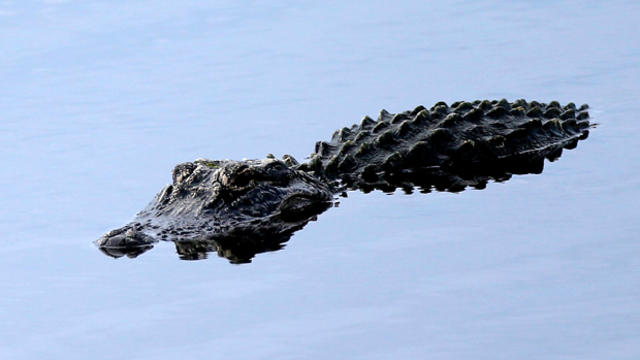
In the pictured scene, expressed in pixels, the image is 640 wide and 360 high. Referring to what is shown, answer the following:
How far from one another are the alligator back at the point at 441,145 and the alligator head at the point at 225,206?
2.85 ft

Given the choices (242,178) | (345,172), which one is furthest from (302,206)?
(345,172)

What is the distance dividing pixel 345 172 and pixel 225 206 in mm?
2095

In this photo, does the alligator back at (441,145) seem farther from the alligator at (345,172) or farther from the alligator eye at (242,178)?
the alligator eye at (242,178)

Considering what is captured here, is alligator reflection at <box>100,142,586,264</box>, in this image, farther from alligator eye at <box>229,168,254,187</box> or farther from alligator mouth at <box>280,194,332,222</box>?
alligator eye at <box>229,168,254,187</box>

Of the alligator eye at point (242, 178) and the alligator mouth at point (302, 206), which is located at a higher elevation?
the alligator eye at point (242, 178)

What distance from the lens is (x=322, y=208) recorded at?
18.4m

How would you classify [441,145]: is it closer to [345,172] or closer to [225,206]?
[345,172]

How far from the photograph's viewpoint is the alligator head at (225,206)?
17.3 meters

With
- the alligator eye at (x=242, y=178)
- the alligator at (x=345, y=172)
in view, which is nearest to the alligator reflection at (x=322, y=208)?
the alligator at (x=345, y=172)

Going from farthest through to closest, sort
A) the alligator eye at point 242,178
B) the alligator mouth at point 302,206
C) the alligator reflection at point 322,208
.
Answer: the alligator mouth at point 302,206, the alligator eye at point 242,178, the alligator reflection at point 322,208

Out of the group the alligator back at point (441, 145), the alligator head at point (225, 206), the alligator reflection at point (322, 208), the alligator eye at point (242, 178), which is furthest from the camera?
the alligator back at point (441, 145)

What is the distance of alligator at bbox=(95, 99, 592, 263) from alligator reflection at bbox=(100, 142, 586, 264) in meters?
0.01
